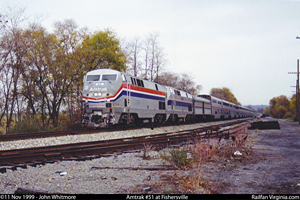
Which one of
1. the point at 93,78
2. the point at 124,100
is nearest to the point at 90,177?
the point at 124,100

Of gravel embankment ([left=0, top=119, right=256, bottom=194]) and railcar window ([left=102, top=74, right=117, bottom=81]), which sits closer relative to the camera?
gravel embankment ([left=0, top=119, right=256, bottom=194])

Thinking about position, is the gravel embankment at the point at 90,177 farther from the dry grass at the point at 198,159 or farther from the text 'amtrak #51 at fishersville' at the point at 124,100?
the text 'amtrak #51 at fishersville' at the point at 124,100

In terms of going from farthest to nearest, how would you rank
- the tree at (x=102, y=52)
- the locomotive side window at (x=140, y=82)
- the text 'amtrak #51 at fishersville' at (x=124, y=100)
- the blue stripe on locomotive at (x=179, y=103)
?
the tree at (x=102, y=52)
the blue stripe on locomotive at (x=179, y=103)
the locomotive side window at (x=140, y=82)
the text 'amtrak #51 at fishersville' at (x=124, y=100)

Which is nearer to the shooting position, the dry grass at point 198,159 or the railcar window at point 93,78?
the dry grass at point 198,159

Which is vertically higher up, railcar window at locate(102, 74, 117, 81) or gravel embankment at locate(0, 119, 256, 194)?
railcar window at locate(102, 74, 117, 81)

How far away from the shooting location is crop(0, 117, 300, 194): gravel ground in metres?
4.93

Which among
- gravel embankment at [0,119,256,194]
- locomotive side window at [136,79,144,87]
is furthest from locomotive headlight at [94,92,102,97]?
gravel embankment at [0,119,256,194]

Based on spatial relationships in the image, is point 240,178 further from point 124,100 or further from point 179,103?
point 179,103

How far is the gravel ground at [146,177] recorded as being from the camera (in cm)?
493

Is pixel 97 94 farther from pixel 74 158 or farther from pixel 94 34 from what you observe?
pixel 94 34

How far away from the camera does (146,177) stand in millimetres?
5926

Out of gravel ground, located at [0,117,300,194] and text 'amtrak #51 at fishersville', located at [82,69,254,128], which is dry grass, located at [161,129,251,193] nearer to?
gravel ground, located at [0,117,300,194]

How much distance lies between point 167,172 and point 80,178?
2.11 meters

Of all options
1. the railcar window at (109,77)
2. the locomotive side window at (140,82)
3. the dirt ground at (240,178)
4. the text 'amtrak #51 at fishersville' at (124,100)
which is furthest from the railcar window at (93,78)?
the dirt ground at (240,178)
